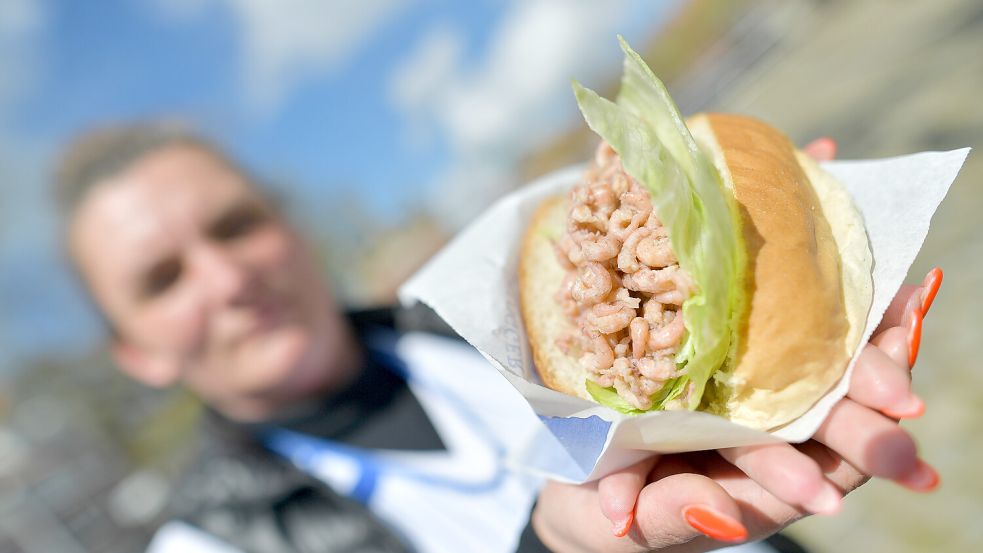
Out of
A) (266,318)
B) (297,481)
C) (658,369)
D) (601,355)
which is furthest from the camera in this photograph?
(266,318)

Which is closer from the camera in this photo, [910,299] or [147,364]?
[910,299]

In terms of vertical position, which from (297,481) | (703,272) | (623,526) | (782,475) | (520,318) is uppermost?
A: (703,272)

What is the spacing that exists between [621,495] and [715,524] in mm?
216

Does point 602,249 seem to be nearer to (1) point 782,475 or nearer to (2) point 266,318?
(1) point 782,475

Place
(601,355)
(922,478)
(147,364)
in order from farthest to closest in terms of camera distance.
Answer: (147,364), (601,355), (922,478)

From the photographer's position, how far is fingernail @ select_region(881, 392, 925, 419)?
1040 millimetres

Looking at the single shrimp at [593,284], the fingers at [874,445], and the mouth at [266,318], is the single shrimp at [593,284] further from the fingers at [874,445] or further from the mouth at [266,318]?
the mouth at [266,318]

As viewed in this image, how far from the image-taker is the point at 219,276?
2.57 metres

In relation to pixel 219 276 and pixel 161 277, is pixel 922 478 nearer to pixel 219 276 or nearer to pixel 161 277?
pixel 219 276

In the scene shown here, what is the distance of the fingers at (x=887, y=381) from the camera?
3.49ft

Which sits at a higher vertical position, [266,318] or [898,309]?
[898,309]

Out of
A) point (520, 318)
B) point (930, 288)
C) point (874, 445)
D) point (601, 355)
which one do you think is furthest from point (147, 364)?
point (930, 288)

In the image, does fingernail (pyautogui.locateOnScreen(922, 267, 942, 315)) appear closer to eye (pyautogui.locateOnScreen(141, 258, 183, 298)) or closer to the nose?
the nose

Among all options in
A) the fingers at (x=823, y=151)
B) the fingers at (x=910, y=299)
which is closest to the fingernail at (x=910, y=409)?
the fingers at (x=910, y=299)
